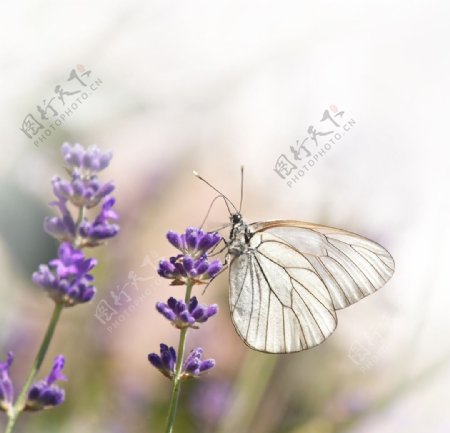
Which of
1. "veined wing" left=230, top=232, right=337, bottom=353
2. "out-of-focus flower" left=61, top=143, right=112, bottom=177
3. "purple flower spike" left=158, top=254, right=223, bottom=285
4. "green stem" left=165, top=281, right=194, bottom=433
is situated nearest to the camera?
"green stem" left=165, top=281, right=194, bottom=433

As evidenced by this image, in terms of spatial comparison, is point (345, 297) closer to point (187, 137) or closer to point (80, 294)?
point (80, 294)

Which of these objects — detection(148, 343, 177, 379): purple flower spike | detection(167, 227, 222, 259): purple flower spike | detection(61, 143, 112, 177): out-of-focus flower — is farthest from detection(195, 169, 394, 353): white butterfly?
detection(61, 143, 112, 177): out-of-focus flower

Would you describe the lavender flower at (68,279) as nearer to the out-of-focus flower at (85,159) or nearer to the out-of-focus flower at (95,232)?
the out-of-focus flower at (95,232)

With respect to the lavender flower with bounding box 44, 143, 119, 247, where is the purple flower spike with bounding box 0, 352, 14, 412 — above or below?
below

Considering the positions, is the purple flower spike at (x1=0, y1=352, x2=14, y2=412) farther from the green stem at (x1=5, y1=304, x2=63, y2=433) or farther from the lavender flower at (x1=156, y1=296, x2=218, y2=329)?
the lavender flower at (x1=156, y1=296, x2=218, y2=329)

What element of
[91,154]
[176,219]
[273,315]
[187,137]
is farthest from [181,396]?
[91,154]

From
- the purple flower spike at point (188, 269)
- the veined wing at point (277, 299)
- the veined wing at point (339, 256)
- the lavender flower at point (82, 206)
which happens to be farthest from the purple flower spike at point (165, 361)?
the veined wing at point (339, 256)

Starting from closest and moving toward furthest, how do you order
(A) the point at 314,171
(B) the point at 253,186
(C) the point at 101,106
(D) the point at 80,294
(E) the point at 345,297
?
(D) the point at 80,294, (E) the point at 345,297, (C) the point at 101,106, (A) the point at 314,171, (B) the point at 253,186
